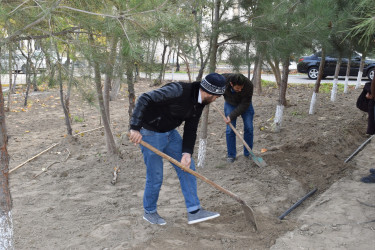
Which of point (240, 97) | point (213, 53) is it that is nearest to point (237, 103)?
point (240, 97)

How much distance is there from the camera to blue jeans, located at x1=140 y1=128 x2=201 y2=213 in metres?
3.41

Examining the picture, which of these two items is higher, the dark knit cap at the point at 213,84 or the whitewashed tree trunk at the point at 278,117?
the dark knit cap at the point at 213,84

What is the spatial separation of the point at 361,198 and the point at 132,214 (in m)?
2.51

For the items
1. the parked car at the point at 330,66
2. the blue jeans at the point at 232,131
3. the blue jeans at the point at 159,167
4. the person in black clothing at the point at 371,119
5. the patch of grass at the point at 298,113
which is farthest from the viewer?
the parked car at the point at 330,66

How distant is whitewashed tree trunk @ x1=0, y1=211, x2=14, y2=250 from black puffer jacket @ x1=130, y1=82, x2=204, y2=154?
1.19m

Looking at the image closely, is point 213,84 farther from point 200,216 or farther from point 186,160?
point 200,216

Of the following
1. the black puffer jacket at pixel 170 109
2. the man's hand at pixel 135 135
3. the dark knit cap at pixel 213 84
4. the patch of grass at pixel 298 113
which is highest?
the dark knit cap at pixel 213 84

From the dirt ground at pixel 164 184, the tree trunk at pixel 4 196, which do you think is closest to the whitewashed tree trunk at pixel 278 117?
the dirt ground at pixel 164 184

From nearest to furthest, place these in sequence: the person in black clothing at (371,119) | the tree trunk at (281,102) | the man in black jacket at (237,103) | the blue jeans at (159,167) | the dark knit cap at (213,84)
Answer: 1. the dark knit cap at (213,84)
2. the blue jeans at (159,167)
3. the person in black clothing at (371,119)
4. the man in black jacket at (237,103)
5. the tree trunk at (281,102)

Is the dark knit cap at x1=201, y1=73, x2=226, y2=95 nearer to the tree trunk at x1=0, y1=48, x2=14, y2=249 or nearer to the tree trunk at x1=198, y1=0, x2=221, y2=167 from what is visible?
the tree trunk at x1=0, y1=48, x2=14, y2=249

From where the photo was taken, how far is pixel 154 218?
360cm

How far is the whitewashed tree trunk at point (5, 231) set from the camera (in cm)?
280

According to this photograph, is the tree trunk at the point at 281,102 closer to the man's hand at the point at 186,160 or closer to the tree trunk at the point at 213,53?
the tree trunk at the point at 213,53

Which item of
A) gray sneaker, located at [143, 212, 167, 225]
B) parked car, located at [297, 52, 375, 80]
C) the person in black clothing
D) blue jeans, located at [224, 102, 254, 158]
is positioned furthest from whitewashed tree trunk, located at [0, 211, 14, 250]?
parked car, located at [297, 52, 375, 80]
